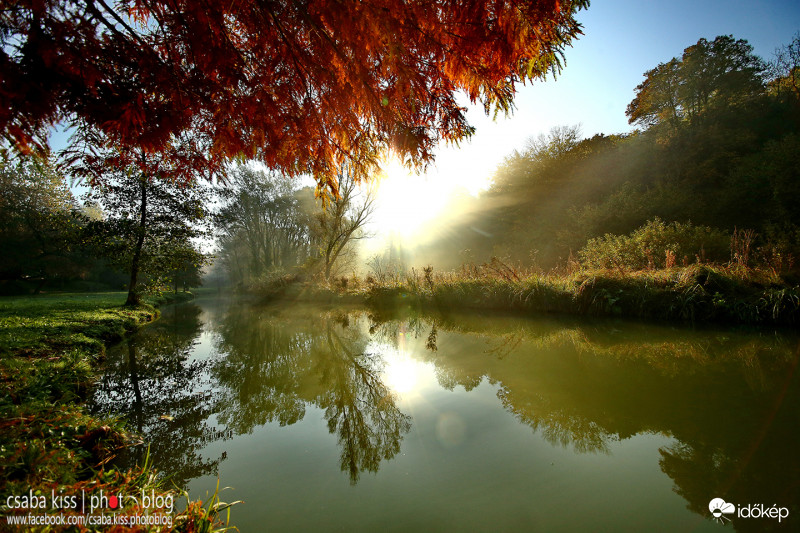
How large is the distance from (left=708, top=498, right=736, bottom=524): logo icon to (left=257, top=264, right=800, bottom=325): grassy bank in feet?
17.6

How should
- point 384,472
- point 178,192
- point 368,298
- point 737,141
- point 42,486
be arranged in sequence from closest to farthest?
point 42,486
point 384,472
point 178,192
point 368,298
point 737,141

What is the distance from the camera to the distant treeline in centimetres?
1040

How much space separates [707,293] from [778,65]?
19683 millimetres

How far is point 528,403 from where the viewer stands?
2.32 metres

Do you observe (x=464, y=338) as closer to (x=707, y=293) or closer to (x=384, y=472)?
(x=384, y=472)

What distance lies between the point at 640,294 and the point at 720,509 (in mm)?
5560

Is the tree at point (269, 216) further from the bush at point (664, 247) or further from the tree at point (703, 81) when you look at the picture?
the tree at point (703, 81)

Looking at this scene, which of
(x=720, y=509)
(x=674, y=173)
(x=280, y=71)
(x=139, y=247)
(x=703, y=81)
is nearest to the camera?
(x=720, y=509)

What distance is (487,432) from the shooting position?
1.97 m

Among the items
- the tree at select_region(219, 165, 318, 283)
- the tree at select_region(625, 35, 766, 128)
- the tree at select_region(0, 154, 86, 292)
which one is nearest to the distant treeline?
the tree at select_region(625, 35, 766, 128)

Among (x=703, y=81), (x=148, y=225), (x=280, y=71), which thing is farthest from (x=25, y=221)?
(x=703, y=81)

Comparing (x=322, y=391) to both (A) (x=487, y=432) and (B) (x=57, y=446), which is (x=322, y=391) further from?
(B) (x=57, y=446)

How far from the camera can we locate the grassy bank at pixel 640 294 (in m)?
4.77

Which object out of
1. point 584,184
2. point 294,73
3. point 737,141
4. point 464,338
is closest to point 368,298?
point 464,338
